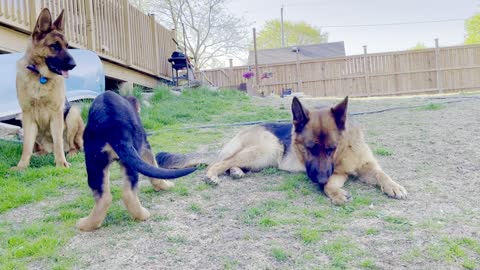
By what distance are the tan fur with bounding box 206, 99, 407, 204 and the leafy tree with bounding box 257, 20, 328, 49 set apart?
154 ft

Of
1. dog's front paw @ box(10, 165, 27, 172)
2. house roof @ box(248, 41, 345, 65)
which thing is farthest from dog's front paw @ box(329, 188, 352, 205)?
house roof @ box(248, 41, 345, 65)

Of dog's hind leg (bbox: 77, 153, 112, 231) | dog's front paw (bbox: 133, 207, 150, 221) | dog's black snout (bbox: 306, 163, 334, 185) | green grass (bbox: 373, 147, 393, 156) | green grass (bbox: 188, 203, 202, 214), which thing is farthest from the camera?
green grass (bbox: 373, 147, 393, 156)

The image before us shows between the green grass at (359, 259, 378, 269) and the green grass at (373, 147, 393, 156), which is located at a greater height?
the green grass at (373, 147, 393, 156)

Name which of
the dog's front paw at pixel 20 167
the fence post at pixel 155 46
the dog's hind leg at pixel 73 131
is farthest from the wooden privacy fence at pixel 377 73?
the dog's front paw at pixel 20 167

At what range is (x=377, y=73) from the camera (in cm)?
2030

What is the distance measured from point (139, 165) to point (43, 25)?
302 cm

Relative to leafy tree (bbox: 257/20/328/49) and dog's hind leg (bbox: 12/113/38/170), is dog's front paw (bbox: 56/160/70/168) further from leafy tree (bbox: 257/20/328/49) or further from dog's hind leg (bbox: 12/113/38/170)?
leafy tree (bbox: 257/20/328/49)

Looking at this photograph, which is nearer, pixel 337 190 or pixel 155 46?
pixel 337 190

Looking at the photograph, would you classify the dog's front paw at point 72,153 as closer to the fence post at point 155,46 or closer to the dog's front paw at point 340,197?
the dog's front paw at point 340,197

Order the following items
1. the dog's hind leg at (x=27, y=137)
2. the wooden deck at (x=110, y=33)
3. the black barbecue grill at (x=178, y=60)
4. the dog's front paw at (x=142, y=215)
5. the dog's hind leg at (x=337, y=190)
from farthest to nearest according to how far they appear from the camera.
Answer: the black barbecue grill at (x=178, y=60) < the wooden deck at (x=110, y=33) < the dog's hind leg at (x=27, y=137) < the dog's hind leg at (x=337, y=190) < the dog's front paw at (x=142, y=215)

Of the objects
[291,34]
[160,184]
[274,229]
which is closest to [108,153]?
[160,184]

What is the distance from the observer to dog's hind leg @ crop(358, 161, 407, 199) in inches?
141

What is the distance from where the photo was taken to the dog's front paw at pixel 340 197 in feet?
11.5

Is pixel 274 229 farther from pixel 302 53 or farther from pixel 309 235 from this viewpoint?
pixel 302 53
